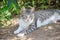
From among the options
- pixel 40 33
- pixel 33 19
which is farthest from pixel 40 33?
→ pixel 33 19

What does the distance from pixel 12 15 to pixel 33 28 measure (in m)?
1.19

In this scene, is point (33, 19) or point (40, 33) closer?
point (40, 33)

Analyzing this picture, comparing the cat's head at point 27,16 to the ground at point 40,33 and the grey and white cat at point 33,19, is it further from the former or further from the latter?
the ground at point 40,33

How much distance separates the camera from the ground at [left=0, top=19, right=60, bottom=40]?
387cm

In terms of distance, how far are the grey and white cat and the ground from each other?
0.48 ft

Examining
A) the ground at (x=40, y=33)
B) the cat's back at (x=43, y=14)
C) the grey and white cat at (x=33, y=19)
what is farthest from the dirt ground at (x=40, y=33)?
the cat's back at (x=43, y=14)

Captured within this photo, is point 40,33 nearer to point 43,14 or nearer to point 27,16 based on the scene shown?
point 27,16

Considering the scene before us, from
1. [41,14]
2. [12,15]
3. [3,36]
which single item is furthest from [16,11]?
[3,36]

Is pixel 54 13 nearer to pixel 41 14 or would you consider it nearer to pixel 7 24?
pixel 41 14

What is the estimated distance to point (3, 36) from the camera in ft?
13.4

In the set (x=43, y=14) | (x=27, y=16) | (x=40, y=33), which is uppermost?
(x=43, y=14)

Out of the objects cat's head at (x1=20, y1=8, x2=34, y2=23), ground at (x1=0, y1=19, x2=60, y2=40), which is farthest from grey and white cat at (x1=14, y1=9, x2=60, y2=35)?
ground at (x1=0, y1=19, x2=60, y2=40)

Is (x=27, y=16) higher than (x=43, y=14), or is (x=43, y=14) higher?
(x=43, y=14)

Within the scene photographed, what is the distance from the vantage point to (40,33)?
13.3 feet
